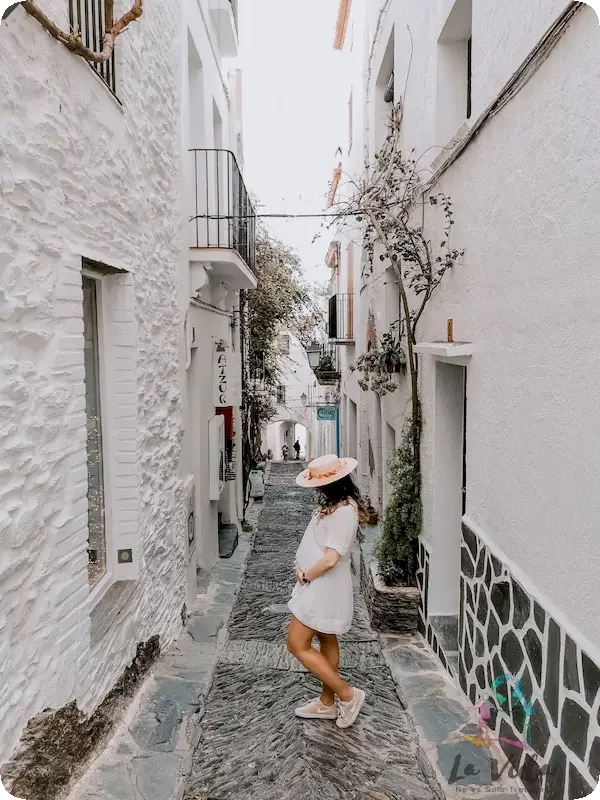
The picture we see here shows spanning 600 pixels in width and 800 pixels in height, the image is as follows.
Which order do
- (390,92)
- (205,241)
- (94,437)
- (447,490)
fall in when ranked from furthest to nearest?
(390,92)
(205,241)
(447,490)
(94,437)

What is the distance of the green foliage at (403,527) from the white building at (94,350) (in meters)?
1.85

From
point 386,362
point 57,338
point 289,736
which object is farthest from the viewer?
point 386,362

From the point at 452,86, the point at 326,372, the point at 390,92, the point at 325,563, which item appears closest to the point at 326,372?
the point at 326,372

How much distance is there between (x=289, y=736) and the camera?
4047 mm

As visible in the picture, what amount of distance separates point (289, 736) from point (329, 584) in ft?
2.98

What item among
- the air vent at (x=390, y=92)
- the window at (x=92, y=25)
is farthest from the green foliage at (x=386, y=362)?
the window at (x=92, y=25)

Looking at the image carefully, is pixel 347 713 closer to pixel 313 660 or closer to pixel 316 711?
pixel 316 711

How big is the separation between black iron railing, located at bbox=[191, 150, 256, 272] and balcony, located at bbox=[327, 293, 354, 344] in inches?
218

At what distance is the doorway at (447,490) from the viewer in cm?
552

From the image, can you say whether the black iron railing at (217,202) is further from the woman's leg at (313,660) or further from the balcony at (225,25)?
the woman's leg at (313,660)

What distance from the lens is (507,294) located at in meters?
3.75

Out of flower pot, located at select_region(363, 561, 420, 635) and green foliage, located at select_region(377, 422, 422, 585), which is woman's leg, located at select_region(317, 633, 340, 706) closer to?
flower pot, located at select_region(363, 561, 420, 635)

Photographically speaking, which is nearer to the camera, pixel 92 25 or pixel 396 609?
pixel 92 25

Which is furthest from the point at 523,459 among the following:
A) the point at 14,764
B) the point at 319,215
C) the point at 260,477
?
the point at 260,477
